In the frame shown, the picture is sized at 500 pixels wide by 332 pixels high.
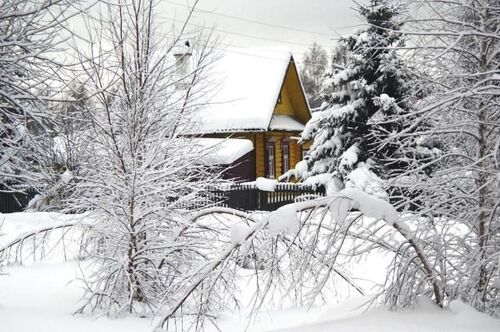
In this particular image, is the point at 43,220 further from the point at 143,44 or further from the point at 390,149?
the point at 390,149

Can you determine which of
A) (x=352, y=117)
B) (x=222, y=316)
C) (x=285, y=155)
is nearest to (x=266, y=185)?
(x=352, y=117)

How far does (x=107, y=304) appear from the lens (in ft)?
25.4

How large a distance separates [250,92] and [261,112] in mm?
2008

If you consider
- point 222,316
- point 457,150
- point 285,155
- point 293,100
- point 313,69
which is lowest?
point 222,316

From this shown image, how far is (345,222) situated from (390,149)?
565 inches

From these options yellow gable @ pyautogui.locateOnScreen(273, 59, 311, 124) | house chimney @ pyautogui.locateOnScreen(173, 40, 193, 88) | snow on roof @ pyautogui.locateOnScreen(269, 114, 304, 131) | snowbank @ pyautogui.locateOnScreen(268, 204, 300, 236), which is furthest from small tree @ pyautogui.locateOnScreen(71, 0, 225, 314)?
yellow gable @ pyautogui.locateOnScreen(273, 59, 311, 124)

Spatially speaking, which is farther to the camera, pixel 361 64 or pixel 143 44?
pixel 361 64

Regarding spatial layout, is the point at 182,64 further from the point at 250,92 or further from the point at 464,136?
the point at 250,92

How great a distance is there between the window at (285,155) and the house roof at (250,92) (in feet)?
4.68

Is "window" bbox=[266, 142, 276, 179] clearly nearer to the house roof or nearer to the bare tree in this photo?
the house roof

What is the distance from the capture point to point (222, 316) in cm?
801

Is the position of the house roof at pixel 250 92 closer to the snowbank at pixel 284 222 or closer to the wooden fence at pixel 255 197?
the wooden fence at pixel 255 197

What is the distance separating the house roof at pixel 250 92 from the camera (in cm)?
2603

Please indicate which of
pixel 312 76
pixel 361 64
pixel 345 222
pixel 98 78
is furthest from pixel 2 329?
pixel 312 76
